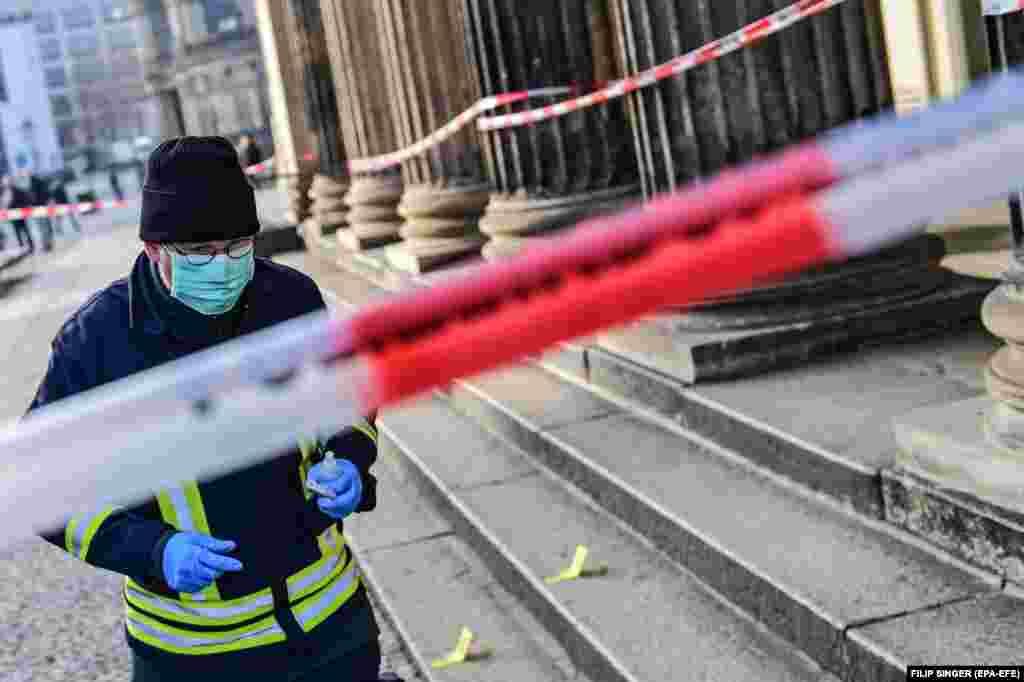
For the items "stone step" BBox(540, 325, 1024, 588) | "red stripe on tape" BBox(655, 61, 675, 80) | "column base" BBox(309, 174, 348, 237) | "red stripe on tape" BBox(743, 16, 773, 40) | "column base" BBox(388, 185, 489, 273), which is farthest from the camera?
"column base" BBox(309, 174, 348, 237)

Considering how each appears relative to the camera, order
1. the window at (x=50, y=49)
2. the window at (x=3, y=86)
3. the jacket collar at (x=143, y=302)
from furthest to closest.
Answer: the window at (x=50, y=49), the window at (x=3, y=86), the jacket collar at (x=143, y=302)

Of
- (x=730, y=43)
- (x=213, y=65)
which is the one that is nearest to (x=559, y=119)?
(x=730, y=43)

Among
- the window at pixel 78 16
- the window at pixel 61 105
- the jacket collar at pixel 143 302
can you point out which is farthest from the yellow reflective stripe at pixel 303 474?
the window at pixel 78 16

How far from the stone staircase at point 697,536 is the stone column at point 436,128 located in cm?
394

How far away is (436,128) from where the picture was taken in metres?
10.7

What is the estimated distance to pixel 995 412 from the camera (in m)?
3.49

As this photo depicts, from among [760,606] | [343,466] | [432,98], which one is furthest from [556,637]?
[432,98]

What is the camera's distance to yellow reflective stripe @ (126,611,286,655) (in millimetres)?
2309

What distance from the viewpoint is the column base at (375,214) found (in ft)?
42.0

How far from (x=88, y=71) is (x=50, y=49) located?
4757 millimetres

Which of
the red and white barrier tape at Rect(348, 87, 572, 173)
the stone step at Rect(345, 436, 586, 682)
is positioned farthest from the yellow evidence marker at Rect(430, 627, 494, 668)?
the red and white barrier tape at Rect(348, 87, 572, 173)

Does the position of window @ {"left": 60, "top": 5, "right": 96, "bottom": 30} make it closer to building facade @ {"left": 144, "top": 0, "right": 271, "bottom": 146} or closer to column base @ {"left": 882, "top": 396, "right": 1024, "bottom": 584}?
building facade @ {"left": 144, "top": 0, "right": 271, "bottom": 146}

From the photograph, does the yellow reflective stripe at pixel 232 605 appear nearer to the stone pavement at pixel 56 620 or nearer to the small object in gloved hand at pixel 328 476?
the small object in gloved hand at pixel 328 476

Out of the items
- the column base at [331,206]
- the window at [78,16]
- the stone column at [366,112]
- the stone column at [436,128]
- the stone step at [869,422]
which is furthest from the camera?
the window at [78,16]
